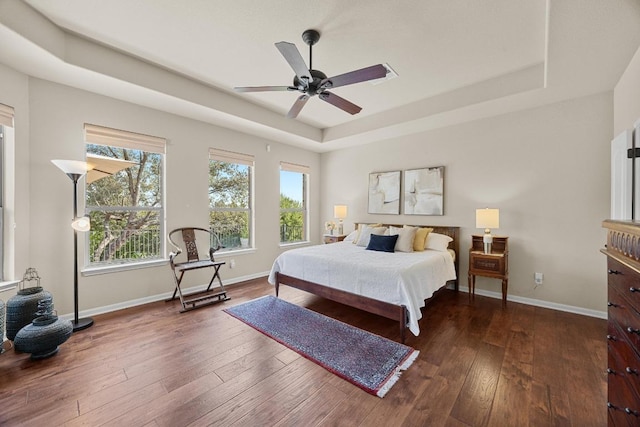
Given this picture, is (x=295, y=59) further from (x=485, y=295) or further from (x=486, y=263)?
(x=485, y=295)

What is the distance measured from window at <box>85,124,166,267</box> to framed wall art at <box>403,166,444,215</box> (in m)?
3.90

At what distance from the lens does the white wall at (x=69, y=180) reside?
9.02ft

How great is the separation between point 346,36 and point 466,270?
3585 millimetres

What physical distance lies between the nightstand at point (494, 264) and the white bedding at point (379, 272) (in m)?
0.30

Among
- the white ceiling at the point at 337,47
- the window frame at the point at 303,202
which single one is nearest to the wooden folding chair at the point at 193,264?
the window frame at the point at 303,202

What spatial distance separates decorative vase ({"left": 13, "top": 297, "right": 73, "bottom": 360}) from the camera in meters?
2.12

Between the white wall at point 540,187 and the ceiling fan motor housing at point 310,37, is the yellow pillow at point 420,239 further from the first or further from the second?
the ceiling fan motor housing at point 310,37

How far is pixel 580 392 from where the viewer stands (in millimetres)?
1800

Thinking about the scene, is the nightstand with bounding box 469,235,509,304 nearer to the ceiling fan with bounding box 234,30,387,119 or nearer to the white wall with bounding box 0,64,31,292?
the ceiling fan with bounding box 234,30,387,119

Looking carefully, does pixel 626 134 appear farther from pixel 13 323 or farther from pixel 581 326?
pixel 13 323

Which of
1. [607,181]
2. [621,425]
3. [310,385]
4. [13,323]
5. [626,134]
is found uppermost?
[626,134]

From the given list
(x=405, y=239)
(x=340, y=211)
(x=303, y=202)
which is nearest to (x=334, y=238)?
(x=340, y=211)

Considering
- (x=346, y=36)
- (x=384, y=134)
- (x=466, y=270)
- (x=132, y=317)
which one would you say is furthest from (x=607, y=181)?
(x=132, y=317)

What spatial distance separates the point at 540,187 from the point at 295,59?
3.50m
